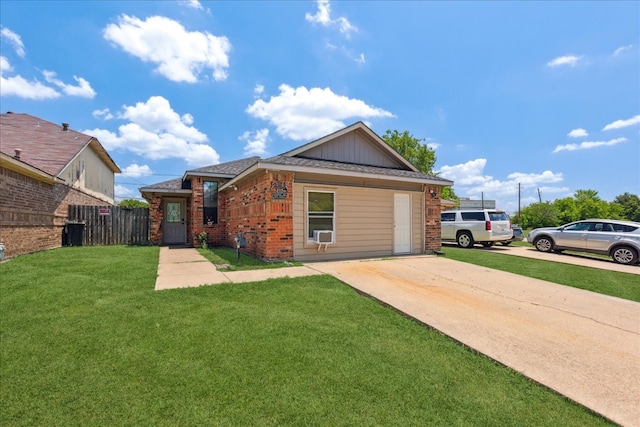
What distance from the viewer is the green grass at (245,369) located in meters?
2.12

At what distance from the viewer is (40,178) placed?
10.2 m

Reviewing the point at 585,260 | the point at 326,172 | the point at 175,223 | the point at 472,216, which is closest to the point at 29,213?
the point at 175,223

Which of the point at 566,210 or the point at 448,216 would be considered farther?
the point at 566,210

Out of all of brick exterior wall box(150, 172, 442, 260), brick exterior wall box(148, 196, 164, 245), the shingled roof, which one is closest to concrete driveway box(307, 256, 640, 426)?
brick exterior wall box(150, 172, 442, 260)

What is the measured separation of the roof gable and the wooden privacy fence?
9190 millimetres

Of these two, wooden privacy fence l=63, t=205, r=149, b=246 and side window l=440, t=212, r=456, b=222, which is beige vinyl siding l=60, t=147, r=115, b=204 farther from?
side window l=440, t=212, r=456, b=222

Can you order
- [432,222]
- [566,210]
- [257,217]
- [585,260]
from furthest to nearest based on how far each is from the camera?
[566,210]
[432,222]
[585,260]
[257,217]

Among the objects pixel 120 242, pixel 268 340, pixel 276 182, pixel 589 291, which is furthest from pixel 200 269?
pixel 120 242

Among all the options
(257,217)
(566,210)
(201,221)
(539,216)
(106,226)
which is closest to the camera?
(257,217)

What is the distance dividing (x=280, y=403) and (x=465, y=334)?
234 centimetres

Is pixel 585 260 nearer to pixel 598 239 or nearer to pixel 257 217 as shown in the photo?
pixel 598 239

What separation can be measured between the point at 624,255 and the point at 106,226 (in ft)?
65.1

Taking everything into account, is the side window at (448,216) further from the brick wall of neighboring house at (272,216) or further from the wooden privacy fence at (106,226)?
the wooden privacy fence at (106,226)

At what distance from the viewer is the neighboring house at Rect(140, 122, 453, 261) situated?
301 inches
